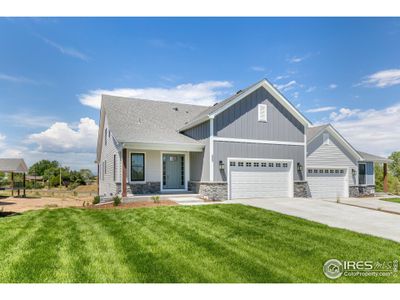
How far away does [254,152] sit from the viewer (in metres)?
14.8

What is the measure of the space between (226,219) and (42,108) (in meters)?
12.9

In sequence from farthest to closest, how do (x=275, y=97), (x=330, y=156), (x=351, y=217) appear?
(x=330, y=156)
(x=275, y=97)
(x=351, y=217)

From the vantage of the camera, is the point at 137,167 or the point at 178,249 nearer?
the point at 178,249

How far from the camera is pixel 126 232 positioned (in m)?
7.26

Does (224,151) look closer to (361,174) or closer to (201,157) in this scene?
(201,157)

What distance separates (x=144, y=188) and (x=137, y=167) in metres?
1.20

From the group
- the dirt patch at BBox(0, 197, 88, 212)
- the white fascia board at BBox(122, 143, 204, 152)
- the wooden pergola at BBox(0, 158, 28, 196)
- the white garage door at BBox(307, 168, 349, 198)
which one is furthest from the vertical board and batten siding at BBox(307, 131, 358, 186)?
the wooden pergola at BBox(0, 158, 28, 196)

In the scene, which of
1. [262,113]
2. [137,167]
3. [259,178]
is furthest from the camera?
[262,113]

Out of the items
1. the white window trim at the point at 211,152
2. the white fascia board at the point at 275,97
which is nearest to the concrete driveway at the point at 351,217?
the white window trim at the point at 211,152

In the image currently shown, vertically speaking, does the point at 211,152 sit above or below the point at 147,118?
below

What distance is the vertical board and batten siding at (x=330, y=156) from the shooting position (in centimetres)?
1742

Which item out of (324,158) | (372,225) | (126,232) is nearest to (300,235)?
(372,225)

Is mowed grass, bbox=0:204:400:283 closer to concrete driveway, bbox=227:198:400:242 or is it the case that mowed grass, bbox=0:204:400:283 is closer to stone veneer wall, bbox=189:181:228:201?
concrete driveway, bbox=227:198:400:242

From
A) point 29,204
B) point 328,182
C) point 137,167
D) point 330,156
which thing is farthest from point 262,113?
point 29,204
